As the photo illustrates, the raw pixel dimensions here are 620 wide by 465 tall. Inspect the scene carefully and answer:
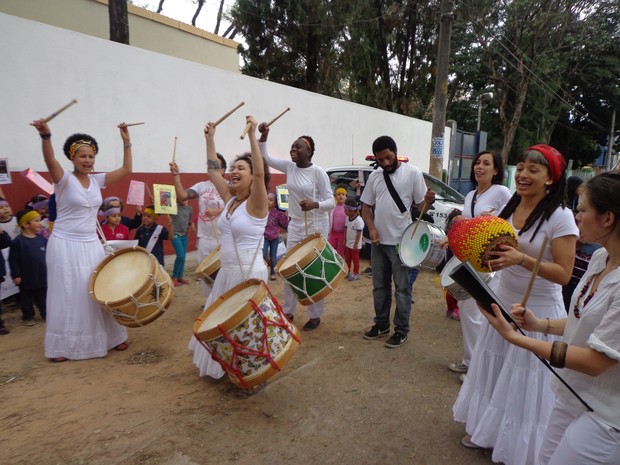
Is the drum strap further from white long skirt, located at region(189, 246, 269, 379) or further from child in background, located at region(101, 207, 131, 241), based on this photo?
child in background, located at region(101, 207, 131, 241)

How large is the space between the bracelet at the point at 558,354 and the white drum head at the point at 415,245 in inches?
94.0

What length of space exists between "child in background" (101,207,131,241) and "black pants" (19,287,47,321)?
943 millimetres

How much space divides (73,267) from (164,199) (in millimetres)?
1956

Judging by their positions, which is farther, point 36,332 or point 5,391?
point 36,332

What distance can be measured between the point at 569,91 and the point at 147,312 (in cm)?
2828

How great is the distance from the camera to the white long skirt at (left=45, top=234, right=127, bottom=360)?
384 centimetres

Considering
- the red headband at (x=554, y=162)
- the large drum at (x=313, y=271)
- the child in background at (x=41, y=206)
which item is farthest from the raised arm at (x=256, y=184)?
the child in background at (x=41, y=206)

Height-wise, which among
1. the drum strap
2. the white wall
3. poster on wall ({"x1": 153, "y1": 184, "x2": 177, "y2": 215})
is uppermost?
the white wall

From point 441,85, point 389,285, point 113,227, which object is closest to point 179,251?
point 113,227

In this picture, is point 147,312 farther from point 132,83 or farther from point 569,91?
point 569,91

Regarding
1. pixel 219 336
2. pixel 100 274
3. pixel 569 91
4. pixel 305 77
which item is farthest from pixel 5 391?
pixel 569 91

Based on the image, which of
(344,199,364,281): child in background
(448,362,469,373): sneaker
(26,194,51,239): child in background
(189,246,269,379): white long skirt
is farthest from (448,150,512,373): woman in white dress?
(26,194,51,239): child in background

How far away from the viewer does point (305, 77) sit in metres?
15.2

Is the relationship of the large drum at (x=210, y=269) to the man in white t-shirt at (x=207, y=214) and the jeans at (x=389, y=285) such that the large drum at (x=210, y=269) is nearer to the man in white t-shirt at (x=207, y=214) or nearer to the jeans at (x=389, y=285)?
the man in white t-shirt at (x=207, y=214)
